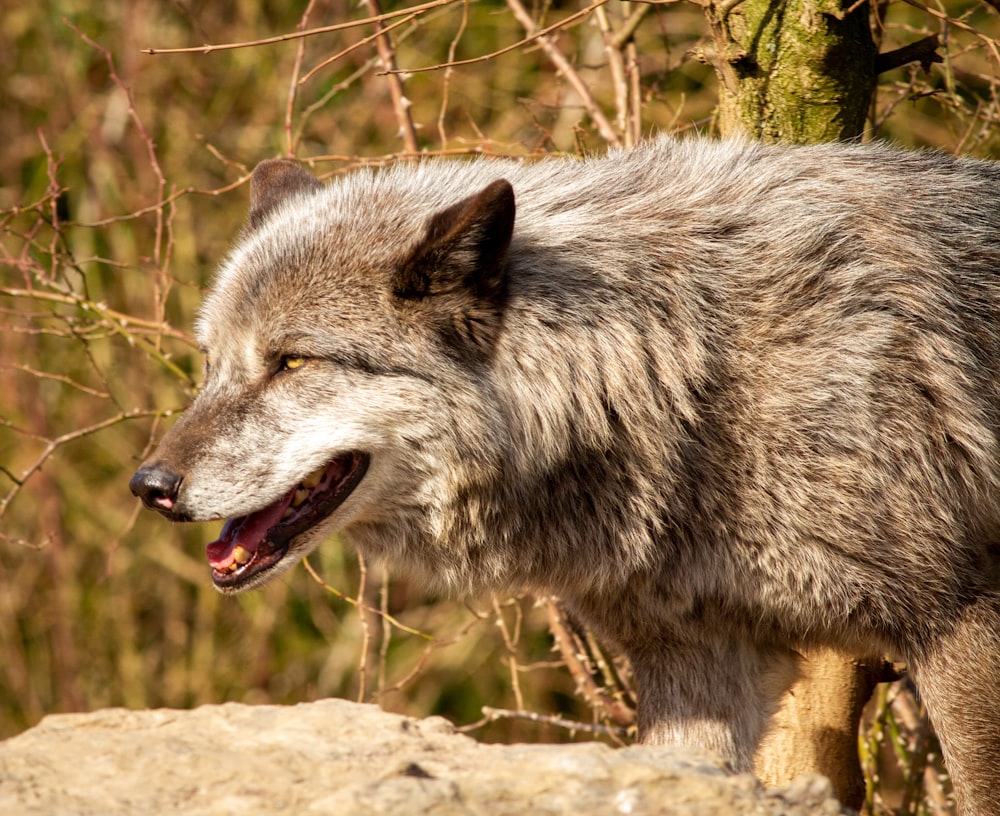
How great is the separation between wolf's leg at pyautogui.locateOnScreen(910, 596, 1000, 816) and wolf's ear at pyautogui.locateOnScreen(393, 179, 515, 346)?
4.34ft

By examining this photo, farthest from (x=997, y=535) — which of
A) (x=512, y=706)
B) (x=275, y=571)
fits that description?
(x=512, y=706)

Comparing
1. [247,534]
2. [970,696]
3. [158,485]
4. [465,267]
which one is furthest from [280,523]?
[970,696]

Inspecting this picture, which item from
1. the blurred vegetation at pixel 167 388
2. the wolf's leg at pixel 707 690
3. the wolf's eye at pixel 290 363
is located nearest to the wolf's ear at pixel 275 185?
the wolf's eye at pixel 290 363

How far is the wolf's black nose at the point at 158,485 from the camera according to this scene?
10.3 feet

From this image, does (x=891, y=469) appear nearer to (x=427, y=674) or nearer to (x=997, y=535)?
(x=997, y=535)

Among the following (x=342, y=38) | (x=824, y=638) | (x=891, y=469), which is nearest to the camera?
(x=891, y=469)

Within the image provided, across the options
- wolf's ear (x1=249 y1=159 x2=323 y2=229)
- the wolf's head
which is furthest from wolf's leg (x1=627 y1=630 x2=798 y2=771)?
wolf's ear (x1=249 y1=159 x2=323 y2=229)

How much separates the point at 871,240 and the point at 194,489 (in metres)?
1.73

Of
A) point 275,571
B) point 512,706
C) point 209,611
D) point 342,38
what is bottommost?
point 512,706

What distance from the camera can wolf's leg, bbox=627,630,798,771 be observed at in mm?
3557

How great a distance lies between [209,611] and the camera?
8594mm

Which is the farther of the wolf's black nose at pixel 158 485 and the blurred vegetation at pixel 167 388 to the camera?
the blurred vegetation at pixel 167 388

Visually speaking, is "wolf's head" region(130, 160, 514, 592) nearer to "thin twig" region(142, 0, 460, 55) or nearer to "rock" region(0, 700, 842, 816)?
"thin twig" region(142, 0, 460, 55)

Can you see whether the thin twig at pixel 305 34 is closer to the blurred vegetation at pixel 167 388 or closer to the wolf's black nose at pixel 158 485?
the wolf's black nose at pixel 158 485
